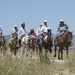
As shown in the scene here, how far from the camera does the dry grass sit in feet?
44.1

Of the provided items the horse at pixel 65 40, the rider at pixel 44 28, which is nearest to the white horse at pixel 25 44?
the rider at pixel 44 28

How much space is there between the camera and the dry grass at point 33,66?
13.4 m

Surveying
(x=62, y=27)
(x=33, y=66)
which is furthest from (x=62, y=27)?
(x=33, y=66)

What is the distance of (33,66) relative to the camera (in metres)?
14.7

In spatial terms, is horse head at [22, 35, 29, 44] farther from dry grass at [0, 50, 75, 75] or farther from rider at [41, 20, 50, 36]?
dry grass at [0, 50, 75, 75]

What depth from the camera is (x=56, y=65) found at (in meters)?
15.7

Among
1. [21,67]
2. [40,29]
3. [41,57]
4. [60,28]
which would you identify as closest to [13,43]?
[40,29]

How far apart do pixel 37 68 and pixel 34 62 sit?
123cm

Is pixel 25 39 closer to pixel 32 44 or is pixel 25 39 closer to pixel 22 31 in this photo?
pixel 22 31

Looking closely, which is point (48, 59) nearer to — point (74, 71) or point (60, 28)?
point (74, 71)

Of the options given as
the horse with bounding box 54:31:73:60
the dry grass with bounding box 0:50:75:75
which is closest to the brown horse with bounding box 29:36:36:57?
the horse with bounding box 54:31:73:60

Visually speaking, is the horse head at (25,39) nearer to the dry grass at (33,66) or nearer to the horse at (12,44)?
the horse at (12,44)

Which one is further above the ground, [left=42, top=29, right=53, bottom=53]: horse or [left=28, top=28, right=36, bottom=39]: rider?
[left=28, top=28, right=36, bottom=39]: rider

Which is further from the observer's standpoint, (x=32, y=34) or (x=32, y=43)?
(x=32, y=43)
